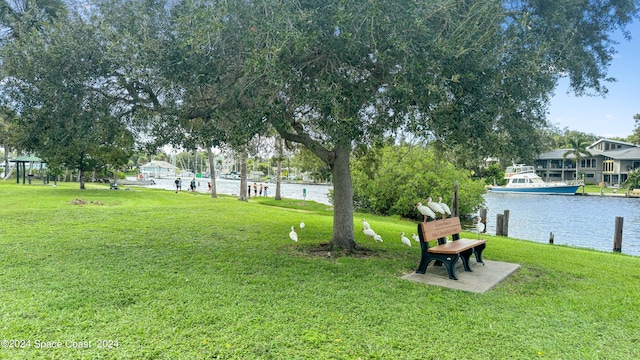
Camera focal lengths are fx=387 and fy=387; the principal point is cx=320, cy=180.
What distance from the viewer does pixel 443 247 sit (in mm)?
6625

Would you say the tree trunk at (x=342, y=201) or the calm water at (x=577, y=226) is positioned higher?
the tree trunk at (x=342, y=201)

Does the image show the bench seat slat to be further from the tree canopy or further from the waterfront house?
the waterfront house

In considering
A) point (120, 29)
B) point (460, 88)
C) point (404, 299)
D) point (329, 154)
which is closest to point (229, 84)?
point (120, 29)

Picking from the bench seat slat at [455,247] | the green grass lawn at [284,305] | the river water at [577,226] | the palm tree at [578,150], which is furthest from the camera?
the palm tree at [578,150]

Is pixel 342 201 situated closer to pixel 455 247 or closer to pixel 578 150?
pixel 455 247

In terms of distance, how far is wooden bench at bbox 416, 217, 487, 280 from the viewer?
20.6 ft

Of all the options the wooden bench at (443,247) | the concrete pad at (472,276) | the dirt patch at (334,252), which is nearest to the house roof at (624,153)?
the concrete pad at (472,276)

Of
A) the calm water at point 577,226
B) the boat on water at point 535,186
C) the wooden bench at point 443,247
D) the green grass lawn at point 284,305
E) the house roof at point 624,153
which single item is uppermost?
the house roof at point 624,153

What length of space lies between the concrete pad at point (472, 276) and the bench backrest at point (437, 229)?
0.65 metres

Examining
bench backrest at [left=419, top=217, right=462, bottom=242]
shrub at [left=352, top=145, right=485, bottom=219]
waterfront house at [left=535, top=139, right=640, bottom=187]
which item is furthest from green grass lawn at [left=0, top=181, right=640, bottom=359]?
waterfront house at [left=535, top=139, right=640, bottom=187]

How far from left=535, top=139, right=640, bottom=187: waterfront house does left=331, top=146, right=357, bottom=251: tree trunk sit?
49.7m

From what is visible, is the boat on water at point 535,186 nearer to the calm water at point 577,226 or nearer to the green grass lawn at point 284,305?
the calm water at point 577,226

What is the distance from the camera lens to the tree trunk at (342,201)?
27.7 feet

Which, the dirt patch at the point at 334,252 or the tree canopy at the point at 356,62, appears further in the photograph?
the dirt patch at the point at 334,252
